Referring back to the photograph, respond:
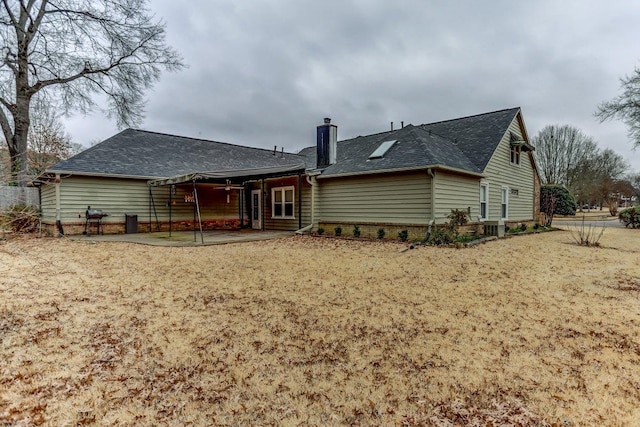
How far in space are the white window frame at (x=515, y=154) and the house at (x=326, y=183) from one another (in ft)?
0.16

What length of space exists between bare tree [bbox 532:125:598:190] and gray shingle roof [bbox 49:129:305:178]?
30.2 metres

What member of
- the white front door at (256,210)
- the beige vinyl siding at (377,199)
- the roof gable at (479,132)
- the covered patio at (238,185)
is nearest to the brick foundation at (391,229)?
the beige vinyl siding at (377,199)

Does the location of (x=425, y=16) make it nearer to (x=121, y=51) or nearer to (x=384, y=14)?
(x=384, y=14)

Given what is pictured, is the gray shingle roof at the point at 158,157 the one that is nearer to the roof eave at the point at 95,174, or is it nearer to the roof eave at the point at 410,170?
the roof eave at the point at 95,174

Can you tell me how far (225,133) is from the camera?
30.4m

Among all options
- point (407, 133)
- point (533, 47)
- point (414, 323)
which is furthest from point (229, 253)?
point (533, 47)

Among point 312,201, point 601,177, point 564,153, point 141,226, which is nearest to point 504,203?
point 312,201

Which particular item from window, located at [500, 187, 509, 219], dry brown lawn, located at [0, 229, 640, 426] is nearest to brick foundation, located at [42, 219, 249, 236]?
dry brown lawn, located at [0, 229, 640, 426]

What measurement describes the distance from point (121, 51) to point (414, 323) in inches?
700

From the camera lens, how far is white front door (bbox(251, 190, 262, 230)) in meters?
16.0

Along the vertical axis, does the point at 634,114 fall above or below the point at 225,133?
below

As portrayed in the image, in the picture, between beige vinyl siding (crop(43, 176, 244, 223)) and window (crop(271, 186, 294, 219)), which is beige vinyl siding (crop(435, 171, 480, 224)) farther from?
beige vinyl siding (crop(43, 176, 244, 223))

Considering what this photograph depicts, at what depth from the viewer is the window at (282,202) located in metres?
14.8

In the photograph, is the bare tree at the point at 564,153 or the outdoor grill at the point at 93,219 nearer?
the outdoor grill at the point at 93,219
